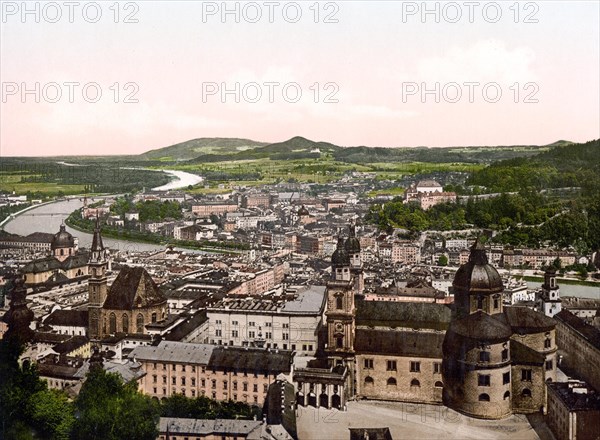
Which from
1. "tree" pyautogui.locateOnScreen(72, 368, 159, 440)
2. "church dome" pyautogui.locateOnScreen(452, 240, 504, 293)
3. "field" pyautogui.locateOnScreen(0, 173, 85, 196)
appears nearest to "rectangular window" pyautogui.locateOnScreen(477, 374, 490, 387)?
"church dome" pyautogui.locateOnScreen(452, 240, 504, 293)

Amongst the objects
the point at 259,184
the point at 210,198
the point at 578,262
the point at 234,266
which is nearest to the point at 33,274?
the point at 234,266

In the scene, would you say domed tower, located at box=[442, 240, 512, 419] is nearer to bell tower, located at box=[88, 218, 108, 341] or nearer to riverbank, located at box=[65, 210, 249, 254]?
Answer: bell tower, located at box=[88, 218, 108, 341]

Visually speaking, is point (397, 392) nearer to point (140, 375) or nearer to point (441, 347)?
point (441, 347)

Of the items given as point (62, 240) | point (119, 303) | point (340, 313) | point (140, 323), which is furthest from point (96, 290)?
point (340, 313)

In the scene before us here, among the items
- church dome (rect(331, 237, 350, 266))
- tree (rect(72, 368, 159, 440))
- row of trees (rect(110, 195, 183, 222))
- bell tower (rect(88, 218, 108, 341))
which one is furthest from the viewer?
row of trees (rect(110, 195, 183, 222))

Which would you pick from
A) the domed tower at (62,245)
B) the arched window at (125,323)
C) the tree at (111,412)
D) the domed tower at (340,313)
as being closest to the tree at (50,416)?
the tree at (111,412)

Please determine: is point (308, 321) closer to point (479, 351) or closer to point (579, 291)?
point (479, 351)

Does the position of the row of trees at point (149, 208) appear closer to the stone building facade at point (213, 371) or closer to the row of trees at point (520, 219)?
the row of trees at point (520, 219)
